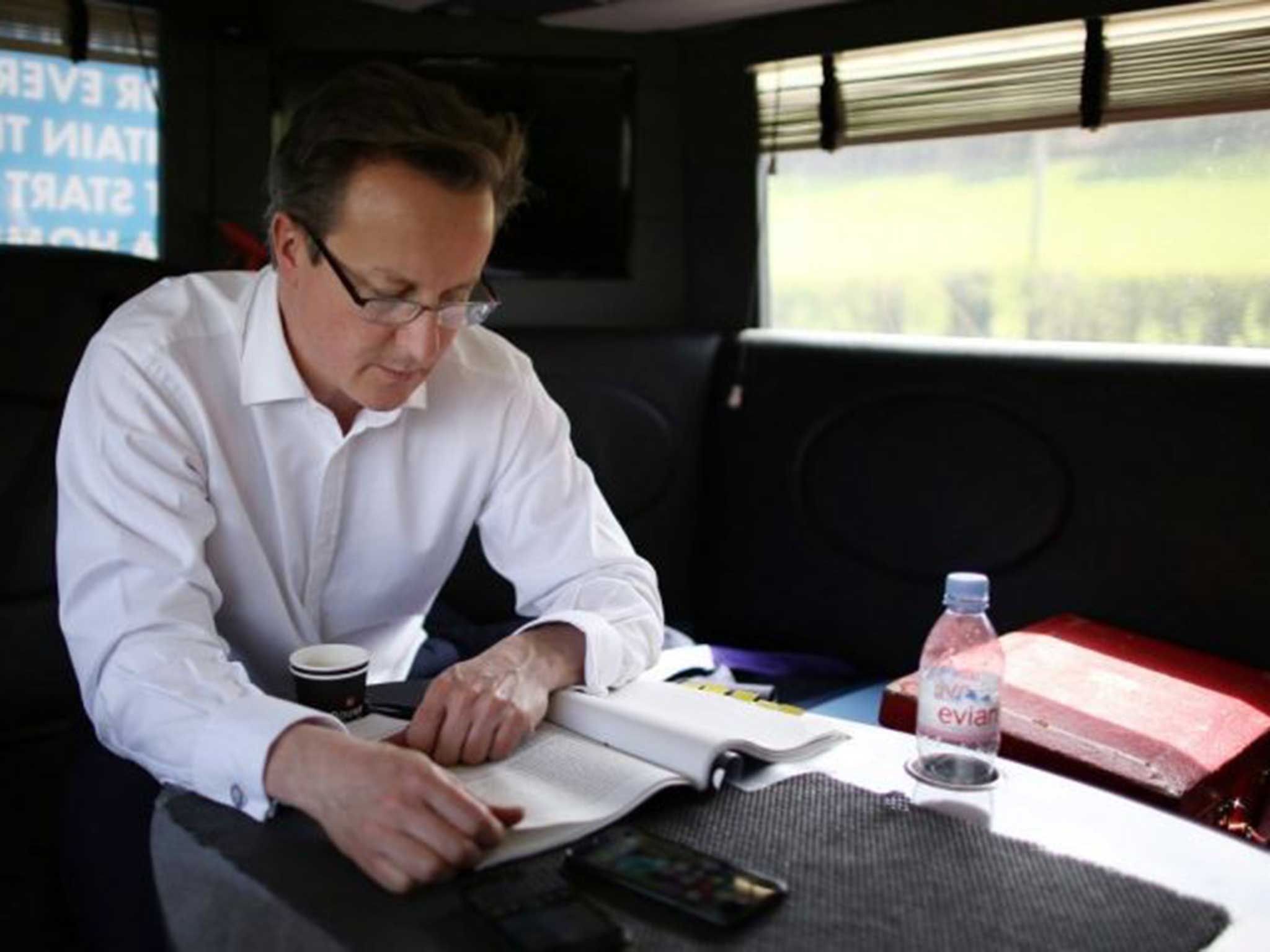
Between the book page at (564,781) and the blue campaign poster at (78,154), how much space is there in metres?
1.73

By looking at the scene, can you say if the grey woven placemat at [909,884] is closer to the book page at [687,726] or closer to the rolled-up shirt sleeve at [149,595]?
the book page at [687,726]

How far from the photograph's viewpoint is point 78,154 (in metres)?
2.63

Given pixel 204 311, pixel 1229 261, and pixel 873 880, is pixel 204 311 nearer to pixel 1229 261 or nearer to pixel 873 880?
pixel 873 880

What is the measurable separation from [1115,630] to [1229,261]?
722 millimetres

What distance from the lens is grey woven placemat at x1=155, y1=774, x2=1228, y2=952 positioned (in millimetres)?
923

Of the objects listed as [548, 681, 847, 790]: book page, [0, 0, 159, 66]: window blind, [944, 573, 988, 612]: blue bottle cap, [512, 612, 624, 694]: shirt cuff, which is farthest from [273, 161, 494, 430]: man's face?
[0, 0, 159, 66]: window blind

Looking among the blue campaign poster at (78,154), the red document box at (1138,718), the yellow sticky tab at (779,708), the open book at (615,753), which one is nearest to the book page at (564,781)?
the open book at (615,753)

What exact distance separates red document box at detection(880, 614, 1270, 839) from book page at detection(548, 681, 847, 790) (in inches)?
22.9

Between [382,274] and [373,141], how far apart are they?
15cm

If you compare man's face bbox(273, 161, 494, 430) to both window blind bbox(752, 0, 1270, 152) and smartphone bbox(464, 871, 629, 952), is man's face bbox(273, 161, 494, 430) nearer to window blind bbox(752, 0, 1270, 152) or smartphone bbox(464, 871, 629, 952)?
smartphone bbox(464, 871, 629, 952)

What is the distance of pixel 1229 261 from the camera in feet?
7.64

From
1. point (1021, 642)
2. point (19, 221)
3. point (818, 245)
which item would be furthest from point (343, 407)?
point (818, 245)

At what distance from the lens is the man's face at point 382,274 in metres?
1.41

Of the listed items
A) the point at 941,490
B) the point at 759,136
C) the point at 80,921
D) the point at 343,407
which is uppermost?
the point at 759,136
